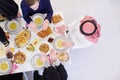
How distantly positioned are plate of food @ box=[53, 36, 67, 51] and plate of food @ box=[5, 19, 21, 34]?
311mm

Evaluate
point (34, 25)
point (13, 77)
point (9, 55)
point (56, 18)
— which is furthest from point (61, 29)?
point (13, 77)

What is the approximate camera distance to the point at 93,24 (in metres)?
1.68

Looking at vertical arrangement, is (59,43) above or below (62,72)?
above

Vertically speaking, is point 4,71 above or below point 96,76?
above

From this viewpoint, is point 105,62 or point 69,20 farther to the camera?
point 69,20

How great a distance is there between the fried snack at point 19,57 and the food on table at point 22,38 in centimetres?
6

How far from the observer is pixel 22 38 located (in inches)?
63.2

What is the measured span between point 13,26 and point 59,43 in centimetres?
40

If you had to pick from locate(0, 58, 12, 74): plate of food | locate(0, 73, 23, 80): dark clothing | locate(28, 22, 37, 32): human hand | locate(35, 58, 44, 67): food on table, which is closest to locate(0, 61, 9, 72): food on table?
locate(0, 58, 12, 74): plate of food

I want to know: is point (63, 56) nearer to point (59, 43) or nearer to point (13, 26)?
point (59, 43)

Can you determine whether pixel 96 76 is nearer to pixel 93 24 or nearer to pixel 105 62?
pixel 105 62

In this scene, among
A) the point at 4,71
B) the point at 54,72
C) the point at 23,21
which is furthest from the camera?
the point at 23,21

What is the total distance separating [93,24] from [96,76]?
0.60m

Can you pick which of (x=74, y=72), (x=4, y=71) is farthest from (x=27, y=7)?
(x=74, y=72)
